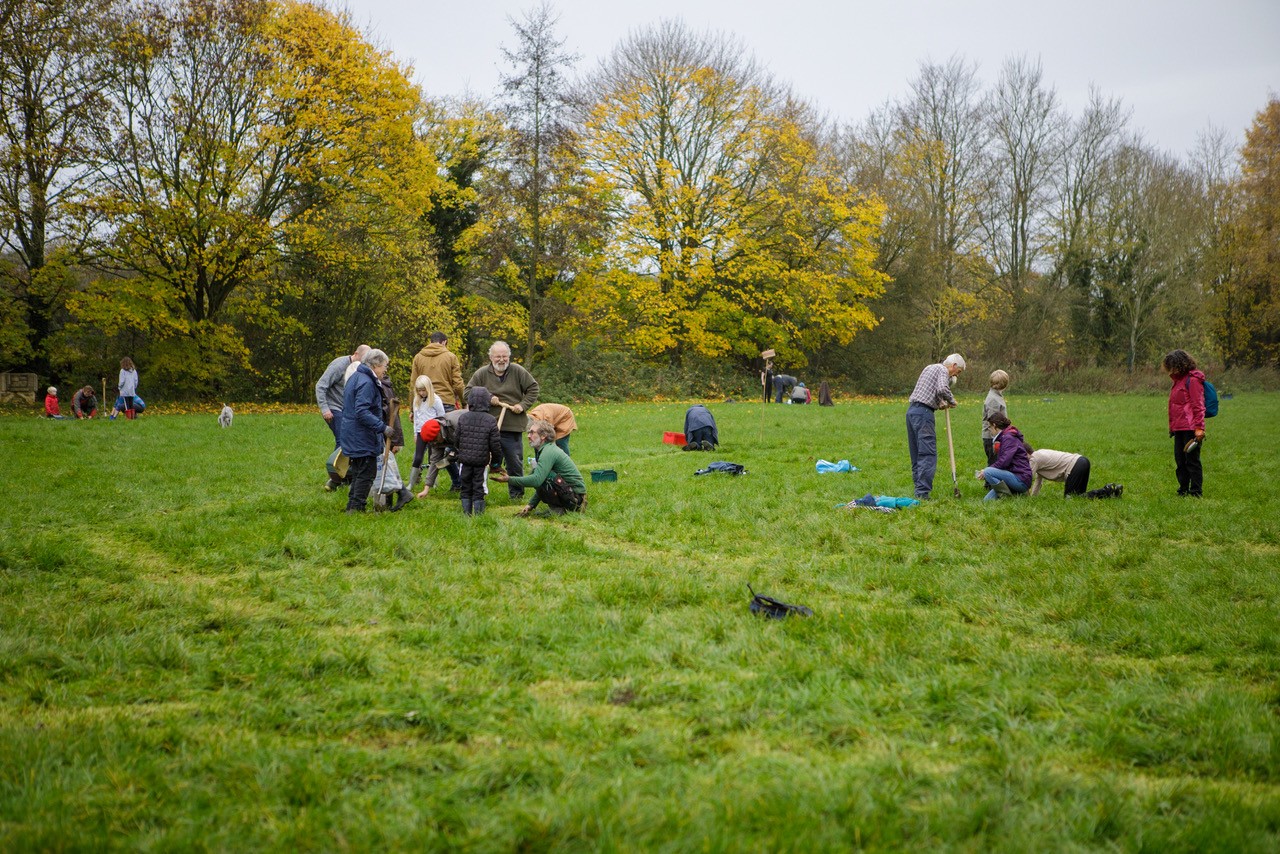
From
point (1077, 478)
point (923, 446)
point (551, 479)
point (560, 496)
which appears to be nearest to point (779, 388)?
point (923, 446)

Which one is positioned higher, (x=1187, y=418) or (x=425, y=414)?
(x=425, y=414)

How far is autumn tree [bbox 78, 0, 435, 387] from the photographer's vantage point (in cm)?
A: 2442

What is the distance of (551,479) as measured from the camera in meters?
9.10

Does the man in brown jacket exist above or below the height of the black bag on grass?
above

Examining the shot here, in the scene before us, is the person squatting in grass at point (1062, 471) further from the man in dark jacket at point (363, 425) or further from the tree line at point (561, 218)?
the tree line at point (561, 218)

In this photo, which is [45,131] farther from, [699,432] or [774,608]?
[774,608]

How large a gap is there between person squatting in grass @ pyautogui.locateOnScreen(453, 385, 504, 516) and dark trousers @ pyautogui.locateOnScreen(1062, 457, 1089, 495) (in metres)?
6.62

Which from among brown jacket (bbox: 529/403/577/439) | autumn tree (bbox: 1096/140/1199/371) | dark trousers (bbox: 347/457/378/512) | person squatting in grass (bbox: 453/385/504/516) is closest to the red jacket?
brown jacket (bbox: 529/403/577/439)

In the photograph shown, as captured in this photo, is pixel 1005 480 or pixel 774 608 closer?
pixel 774 608

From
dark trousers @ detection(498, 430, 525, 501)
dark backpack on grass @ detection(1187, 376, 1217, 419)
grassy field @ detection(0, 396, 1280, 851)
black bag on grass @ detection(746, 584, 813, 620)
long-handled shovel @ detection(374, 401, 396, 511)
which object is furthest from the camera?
dark backpack on grass @ detection(1187, 376, 1217, 419)

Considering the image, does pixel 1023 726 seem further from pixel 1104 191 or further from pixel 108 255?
pixel 1104 191

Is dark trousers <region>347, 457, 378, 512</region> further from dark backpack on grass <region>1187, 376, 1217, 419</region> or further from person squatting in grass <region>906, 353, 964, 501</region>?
dark backpack on grass <region>1187, 376, 1217, 419</region>

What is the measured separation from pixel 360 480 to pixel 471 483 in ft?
3.92

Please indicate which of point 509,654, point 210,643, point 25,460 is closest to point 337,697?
point 509,654
